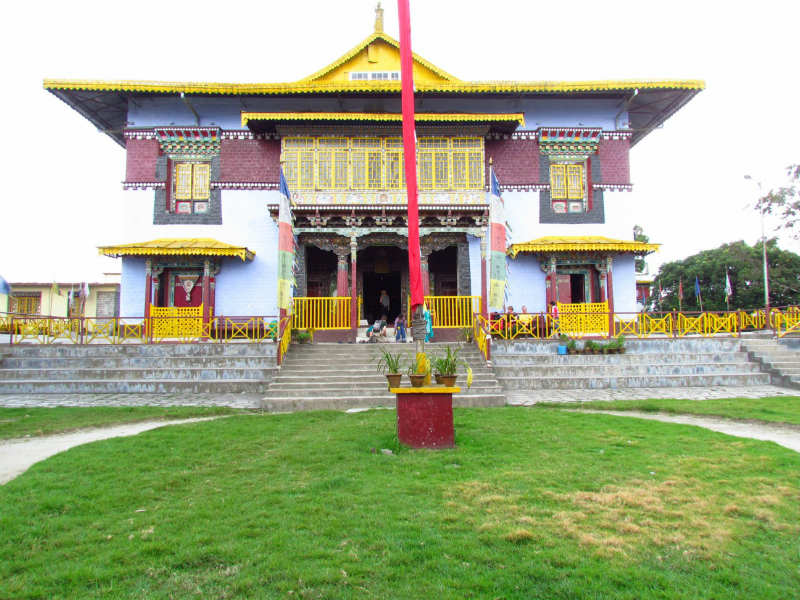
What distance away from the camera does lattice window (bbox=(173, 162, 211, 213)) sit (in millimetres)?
21375

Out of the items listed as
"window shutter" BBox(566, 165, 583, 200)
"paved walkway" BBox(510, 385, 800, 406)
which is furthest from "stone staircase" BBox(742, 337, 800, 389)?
"window shutter" BBox(566, 165, 583, 200)

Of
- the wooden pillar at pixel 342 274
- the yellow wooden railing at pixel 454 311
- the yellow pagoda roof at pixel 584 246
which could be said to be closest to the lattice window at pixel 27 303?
the wooden pillar at pixel 342 274

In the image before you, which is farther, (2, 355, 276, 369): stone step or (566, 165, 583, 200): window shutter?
(566, 165, 583, 200): window shutter

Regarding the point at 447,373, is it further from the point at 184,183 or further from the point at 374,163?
the point at 184,183

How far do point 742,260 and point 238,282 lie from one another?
3629cm

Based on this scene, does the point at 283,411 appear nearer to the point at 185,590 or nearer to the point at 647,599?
the point at 185,590

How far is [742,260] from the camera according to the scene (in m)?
39.3

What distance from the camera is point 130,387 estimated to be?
13516 mm

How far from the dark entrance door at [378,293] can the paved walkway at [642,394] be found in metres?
11.1

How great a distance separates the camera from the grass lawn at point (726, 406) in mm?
9919

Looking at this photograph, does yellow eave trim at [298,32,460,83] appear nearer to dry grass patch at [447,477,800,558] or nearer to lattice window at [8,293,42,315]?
dry grass patch at [447,477,800,558]

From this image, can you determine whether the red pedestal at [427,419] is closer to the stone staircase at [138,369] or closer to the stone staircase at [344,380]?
the stone staircase at [344,380]

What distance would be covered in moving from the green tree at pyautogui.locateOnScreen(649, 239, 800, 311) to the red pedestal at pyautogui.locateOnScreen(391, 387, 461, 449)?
37.1m

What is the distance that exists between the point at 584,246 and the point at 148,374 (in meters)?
15.2
